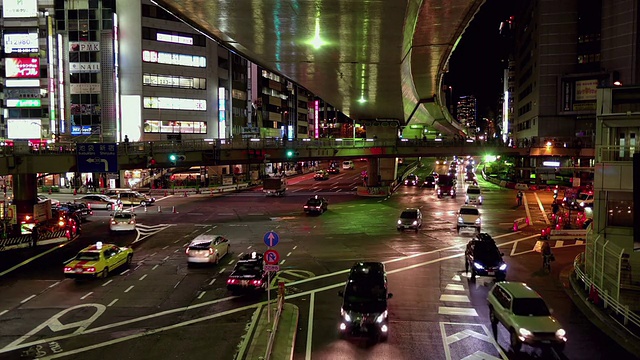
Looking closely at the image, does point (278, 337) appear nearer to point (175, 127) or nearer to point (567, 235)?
point (567, 235)

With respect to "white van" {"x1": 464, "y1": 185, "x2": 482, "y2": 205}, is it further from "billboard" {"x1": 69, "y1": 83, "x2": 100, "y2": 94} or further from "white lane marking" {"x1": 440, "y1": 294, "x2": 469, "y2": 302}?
"billboard" {"x1": 69, "y1": 83, "x2": 100, "y2": 94}

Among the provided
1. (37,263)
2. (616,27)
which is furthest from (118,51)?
(616,27)

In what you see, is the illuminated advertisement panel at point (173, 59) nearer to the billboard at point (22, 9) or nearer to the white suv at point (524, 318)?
the billboard at point (22, 9)

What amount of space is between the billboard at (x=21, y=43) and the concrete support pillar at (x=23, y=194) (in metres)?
37.8

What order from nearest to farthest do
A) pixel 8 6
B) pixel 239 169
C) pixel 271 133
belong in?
pixel 8 6 < pixel 239 169 < pixel 271 133

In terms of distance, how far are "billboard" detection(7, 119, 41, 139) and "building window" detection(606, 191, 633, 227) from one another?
68.2 meters

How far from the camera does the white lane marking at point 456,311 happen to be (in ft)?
53.8

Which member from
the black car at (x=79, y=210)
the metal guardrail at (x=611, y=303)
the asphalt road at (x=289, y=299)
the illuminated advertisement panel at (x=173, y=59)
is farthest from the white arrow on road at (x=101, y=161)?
the illuminated advertisement panel at (x=173, y=59)

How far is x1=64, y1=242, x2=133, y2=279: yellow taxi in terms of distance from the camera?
69.6 ft

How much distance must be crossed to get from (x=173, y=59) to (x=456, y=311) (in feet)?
216

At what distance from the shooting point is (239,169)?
3499 inches

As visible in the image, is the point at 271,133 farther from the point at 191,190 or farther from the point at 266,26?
the point at 266,26

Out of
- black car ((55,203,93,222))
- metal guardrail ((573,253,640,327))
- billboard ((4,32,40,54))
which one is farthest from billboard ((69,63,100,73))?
metal guardrail ((573,253,640,327))

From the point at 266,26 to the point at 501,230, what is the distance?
23.6 meters
